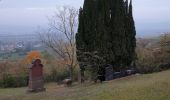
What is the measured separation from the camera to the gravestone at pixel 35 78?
2411 centimetres

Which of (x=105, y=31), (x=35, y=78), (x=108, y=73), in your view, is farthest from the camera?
(x=105, y=31)

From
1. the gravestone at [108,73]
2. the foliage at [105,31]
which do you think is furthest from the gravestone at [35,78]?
the gravestone at [108,73]

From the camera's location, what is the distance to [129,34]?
30.1 meters

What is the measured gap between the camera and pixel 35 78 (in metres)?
24.3

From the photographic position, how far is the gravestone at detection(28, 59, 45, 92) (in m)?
24.1

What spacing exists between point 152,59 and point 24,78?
14111 millimetres

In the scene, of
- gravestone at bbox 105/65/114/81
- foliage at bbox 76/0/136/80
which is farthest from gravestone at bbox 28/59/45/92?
gravestone at bbox 105/65/114/81

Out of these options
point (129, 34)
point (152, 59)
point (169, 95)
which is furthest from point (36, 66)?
point (152, 59)

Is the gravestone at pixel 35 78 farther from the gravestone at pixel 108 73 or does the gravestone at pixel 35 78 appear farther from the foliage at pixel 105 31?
the gravestone at pixel 108 73

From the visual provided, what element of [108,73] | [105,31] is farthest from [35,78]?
[105,31]

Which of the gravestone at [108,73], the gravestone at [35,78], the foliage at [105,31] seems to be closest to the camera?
the gravestone at [35,78]

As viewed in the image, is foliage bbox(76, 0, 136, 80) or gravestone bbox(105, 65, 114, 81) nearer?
gravestone bbox(105, 65, 114, 81)

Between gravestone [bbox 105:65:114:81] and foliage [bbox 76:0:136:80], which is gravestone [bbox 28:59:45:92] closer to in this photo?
foliage [bbox 76:0:136:80]

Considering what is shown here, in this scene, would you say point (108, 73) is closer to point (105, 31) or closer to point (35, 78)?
point (105, 31)
